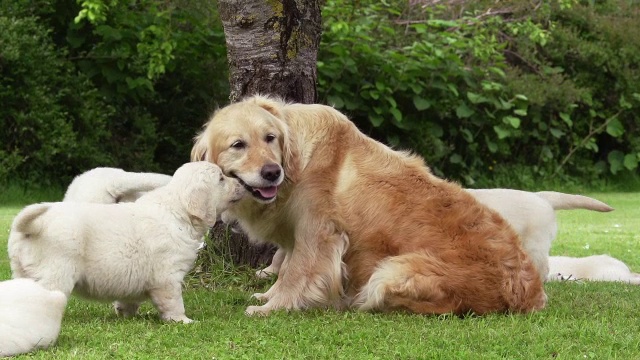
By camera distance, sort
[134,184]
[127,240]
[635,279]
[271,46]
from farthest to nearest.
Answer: [635,279] < [134,184] < [271,46] < [127,240]

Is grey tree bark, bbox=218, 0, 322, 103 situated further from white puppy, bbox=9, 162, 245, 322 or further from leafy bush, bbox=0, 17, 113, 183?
leafy bush, bbox=0, 17, 113, 183

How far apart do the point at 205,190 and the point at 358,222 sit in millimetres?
901

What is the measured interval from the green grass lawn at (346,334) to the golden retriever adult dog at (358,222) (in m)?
0.13

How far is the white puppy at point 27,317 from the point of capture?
13.3ft

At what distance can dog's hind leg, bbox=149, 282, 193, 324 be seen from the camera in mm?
4793

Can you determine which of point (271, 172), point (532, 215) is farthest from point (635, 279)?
point (271, 172)

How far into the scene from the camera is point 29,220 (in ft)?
14.6

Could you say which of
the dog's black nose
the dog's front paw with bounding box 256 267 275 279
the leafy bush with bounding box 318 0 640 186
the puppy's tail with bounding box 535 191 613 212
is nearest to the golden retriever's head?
the dog's black nose

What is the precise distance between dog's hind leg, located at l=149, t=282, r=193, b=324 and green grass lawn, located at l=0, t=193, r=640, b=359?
0.28 feet

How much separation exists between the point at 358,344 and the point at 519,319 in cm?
106

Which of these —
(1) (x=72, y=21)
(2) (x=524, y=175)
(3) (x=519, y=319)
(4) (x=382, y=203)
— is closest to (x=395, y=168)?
(4) (x=382, y=203)

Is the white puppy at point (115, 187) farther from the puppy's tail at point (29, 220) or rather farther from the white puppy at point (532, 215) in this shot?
the white puppy at point (532, 215)

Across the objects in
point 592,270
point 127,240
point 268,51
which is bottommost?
point 592,270

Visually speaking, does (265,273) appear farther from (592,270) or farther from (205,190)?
(592,270)
